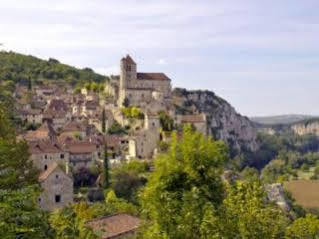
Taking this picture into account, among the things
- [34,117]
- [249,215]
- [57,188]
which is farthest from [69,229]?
[34,117]

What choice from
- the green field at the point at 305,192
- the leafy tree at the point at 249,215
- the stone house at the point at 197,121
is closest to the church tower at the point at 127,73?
the stone house at the point at 197,121

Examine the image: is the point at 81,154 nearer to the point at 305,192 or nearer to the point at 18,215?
the point at 305,192

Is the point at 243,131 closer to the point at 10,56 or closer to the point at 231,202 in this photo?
the point at 10,56

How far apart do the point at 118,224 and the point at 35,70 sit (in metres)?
134

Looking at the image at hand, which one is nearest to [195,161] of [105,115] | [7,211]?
[7,211]

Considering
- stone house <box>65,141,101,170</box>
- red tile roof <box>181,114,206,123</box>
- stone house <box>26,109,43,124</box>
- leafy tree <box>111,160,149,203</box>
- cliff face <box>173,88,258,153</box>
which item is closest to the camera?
leafy tree <box>111,160,149,203</box>

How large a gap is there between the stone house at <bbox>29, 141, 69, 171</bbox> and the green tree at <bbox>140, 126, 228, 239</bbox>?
152ft

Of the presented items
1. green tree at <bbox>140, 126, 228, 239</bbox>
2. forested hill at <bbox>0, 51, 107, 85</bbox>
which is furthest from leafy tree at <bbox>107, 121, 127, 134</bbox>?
green tree at <bbox>140, 126, 228, 239</bbox>

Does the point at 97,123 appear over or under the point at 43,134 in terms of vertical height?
over

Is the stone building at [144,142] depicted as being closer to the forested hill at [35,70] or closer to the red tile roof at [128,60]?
the red tile roof at [128,60]

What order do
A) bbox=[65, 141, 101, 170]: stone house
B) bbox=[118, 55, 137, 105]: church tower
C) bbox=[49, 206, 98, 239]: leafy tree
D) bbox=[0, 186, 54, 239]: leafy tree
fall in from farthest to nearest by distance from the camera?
1. bbox=[118, 55, 137, 105]: church tower
2. bbox=[65, 141, 101, 170]: stone house
3. bbox=[49, 206, 98, 239]: leafy tree
4. bbox=[0, 186, 54, 239]: leafy tree

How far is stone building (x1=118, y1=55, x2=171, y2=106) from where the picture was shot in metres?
108

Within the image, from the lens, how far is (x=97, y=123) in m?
93.8

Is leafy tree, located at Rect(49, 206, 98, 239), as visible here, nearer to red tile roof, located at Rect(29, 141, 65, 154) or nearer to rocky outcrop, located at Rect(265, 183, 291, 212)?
red tile roof, located at Rect(29, 141, 65, 154)
